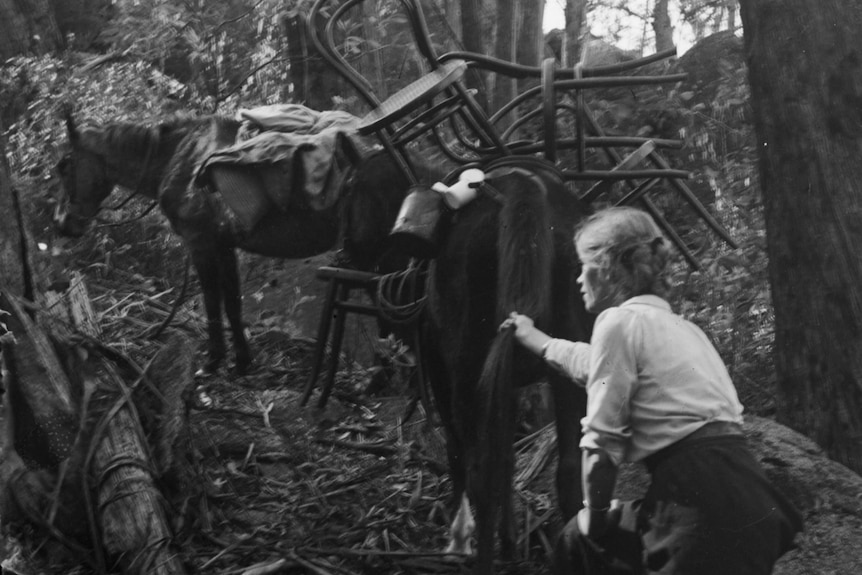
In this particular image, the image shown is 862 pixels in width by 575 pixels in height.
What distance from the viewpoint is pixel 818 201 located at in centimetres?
519

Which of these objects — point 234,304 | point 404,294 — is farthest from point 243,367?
point 404,294

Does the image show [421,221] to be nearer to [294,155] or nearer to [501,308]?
[501,308]

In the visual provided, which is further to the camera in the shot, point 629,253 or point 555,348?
point 555,348

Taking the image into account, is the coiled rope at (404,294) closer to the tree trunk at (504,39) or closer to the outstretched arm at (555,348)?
the outstretched arm at (555,348)

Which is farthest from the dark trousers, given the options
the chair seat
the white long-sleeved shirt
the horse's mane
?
the horse's mane

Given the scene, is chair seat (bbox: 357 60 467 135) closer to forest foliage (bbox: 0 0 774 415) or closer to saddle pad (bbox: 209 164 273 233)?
saddle pad (bbox: 209 164 273 233)

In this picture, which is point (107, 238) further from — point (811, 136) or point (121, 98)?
point (811, 136)

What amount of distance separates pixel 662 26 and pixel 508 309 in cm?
1298

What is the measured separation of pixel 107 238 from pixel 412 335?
5.80 metres

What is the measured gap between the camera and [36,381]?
5.26 meters

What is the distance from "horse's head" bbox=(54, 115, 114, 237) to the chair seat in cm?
417

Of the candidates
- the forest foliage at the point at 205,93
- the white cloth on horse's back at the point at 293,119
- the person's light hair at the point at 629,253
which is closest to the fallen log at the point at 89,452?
the white cloth on horse's back at the point at 293,119

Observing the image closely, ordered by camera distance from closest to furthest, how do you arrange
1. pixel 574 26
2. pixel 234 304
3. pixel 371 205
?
pixel 371 205
pixel 234 304
pixel 574 26

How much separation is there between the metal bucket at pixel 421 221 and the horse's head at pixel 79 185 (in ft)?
16.3
